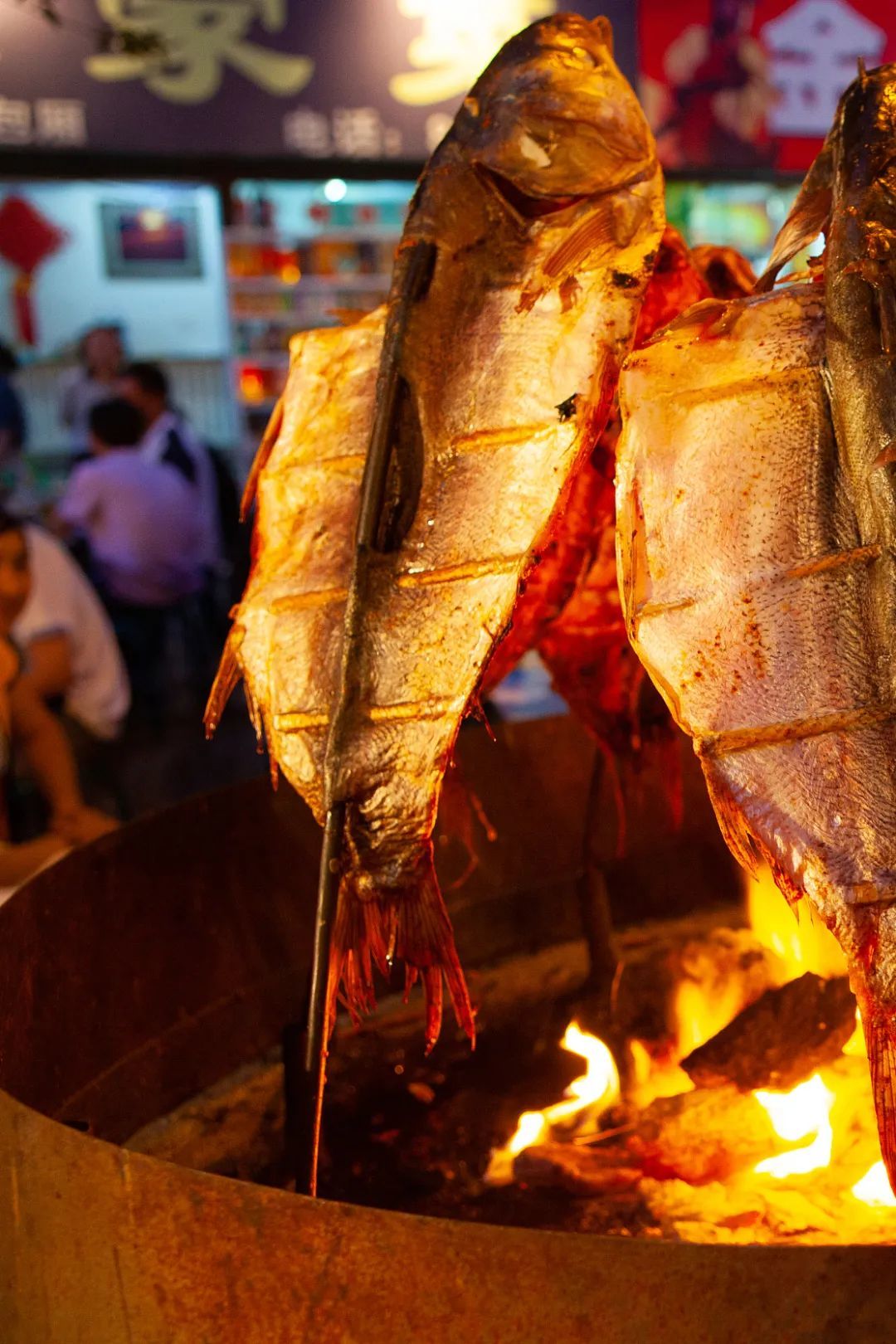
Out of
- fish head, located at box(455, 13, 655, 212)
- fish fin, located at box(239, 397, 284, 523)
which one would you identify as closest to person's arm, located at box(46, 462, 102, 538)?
fish fin, located at box(239, 397, 284, 523)

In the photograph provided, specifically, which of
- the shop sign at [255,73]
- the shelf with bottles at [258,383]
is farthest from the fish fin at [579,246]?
the shelf with bottles at [258,383]

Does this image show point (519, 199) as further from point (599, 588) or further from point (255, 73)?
point (255, 73)

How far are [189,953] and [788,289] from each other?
7.47 ft

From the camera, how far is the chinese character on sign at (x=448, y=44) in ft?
25.0

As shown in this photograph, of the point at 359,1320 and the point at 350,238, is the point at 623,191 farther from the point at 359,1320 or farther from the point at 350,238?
the point at 350,238

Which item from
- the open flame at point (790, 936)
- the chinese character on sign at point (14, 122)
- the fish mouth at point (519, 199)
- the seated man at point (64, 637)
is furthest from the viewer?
the chinese character on sign at point (14, 122)

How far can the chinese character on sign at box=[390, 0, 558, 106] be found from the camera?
300 inches

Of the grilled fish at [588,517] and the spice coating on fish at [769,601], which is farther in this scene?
the grilled fish at [588,517]

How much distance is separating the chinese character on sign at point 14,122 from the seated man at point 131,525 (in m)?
1.85

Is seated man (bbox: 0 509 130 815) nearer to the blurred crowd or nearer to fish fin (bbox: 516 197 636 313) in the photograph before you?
the blurred crowd

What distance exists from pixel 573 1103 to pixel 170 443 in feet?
22.1

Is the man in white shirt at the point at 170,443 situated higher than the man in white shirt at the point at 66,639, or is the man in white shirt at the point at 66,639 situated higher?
the man in white shirt at the point at 170,443

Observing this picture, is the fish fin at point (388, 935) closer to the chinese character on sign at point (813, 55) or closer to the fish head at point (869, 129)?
the fish head at point (869, 129)

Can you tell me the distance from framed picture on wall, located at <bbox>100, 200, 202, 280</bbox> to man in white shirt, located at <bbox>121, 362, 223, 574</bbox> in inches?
196
